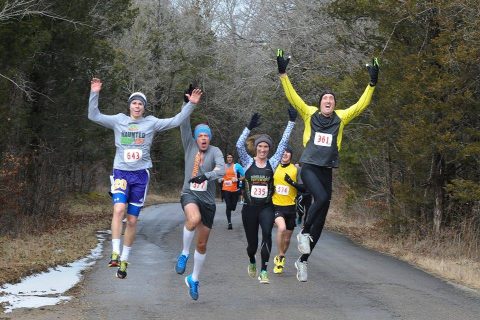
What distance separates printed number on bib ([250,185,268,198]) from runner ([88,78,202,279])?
1.79 meters

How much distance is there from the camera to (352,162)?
1025 inches

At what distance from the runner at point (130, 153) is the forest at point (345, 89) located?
628cm

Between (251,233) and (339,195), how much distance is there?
2325 cm

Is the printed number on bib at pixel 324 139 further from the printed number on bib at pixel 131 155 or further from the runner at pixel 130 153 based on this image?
the printed number on bib at pixel 131 155

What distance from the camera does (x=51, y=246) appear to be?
17203mm

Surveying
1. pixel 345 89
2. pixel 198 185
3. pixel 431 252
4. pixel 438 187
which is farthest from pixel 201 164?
pixel 345 89

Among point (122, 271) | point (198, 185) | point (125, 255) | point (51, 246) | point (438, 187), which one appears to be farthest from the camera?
point (438, 187)

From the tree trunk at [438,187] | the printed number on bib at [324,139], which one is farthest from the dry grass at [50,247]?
the tree trunk at [438,187]

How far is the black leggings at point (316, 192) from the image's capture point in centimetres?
1014

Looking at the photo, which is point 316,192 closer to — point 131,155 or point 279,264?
point 131,155

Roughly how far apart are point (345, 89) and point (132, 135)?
13.4 m

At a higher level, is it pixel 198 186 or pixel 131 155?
pixel 131 155

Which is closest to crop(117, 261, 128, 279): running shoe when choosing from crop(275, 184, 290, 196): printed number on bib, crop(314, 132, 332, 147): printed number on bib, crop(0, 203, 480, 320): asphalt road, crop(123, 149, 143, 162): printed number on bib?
crop(0, 203, 480, 320): asphalt road

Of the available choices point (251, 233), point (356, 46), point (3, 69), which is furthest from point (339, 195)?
point (251, 233)
